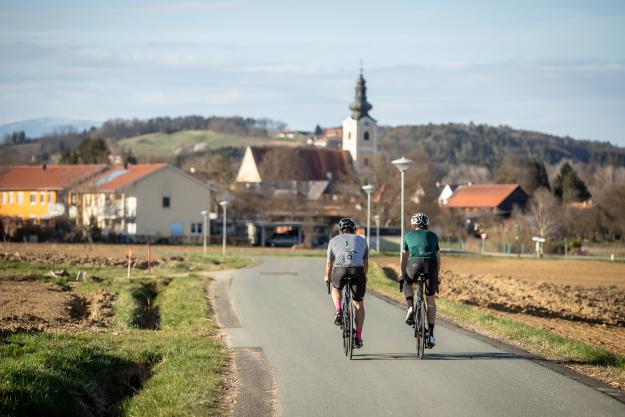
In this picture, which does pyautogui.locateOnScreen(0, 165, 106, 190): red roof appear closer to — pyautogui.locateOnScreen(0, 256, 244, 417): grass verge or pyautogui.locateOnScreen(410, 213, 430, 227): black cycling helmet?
pyautogui.locateOnScreen(0, 256, 244, 417): grass verge

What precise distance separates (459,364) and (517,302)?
60.0ft

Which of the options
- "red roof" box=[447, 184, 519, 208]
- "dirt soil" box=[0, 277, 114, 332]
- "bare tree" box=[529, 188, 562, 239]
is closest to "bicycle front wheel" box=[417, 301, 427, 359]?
"dirt soil" box=[0, 277, 114, 332]

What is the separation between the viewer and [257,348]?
14.1m

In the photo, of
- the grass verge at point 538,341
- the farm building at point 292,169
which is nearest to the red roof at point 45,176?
the farm building at point 292,169

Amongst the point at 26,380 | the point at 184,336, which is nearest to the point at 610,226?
the point at 184,336

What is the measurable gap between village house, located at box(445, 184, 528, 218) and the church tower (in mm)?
30357

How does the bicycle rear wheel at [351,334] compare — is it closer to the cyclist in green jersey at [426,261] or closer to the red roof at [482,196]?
the cyclist in green jersey at [426,261]

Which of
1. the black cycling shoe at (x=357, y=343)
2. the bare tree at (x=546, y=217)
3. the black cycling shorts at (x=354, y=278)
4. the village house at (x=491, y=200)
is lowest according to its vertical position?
the black cycling shoe at (x=357, y=343)

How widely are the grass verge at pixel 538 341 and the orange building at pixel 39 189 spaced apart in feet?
237

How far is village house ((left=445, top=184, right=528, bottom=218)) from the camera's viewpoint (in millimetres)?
112188

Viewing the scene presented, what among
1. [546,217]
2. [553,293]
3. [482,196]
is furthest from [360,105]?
[553,293]

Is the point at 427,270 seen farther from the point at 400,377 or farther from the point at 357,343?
the point at 400,377

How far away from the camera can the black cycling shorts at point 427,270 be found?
1269 centimetres

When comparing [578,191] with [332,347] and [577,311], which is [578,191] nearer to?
[577,311]
